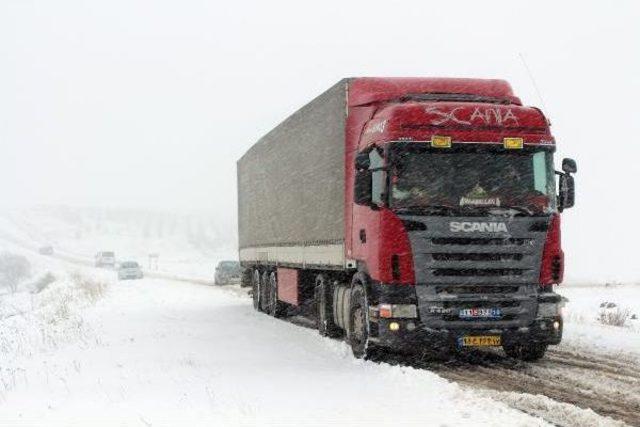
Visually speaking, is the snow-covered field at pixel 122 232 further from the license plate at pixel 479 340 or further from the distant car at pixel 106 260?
the license plate at pixel 479 340

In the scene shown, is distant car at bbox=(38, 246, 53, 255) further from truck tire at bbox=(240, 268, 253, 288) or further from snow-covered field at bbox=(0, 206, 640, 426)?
snow-covered field at bbox=(0, 206, 640, 426)

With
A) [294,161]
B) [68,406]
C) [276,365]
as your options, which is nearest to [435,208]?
[276,365]

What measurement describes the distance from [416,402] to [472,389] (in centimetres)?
84

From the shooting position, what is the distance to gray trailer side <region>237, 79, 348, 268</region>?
41.5ft

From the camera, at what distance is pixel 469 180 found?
10.2 metres

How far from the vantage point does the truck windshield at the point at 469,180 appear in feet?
33.2

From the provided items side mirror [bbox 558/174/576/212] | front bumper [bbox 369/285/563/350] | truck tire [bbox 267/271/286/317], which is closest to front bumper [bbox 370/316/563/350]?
front bumper [bbox 369/285/563/350]

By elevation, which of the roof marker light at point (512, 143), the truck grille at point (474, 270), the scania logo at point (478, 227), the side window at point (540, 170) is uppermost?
the roof marker light at point (512, 143)

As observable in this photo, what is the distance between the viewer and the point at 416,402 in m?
8.09

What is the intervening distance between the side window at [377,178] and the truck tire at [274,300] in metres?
8.79

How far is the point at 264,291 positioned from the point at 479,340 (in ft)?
35.8

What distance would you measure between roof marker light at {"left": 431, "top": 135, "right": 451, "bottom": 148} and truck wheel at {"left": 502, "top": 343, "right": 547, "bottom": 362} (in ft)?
9.88

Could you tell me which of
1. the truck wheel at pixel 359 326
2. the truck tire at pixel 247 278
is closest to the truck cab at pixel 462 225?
the truck wheel at pixel 359 326

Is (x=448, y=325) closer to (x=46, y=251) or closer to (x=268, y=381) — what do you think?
(x=268, y=381)
